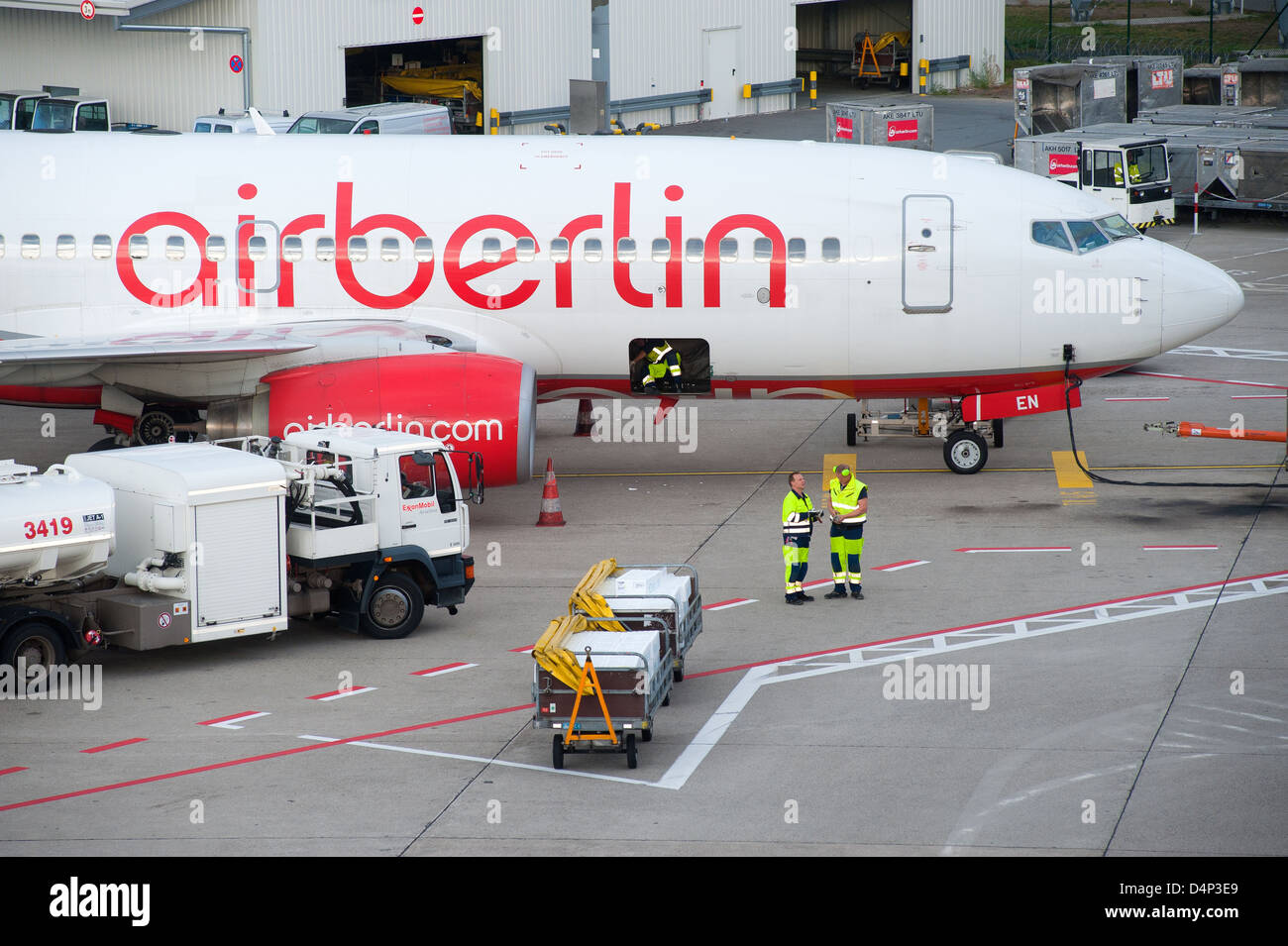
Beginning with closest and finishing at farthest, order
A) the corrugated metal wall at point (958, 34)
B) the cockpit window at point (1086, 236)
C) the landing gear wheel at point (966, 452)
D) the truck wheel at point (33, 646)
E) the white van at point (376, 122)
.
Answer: the truck wheel at point (33, 646), the cockpit window at point (1086, 236), the landing gear wheel at point (966, 452), the white van at point (376, 122), the corrugated metal wall at point (958, 34)

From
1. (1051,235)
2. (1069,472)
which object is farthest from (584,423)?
(1051,235)

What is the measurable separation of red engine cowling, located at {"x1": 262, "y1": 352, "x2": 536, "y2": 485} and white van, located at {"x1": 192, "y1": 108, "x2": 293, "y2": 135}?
21838 millimetres

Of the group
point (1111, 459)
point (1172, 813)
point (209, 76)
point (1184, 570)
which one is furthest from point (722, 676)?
point (209, 76)

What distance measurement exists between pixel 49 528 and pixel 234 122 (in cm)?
3186

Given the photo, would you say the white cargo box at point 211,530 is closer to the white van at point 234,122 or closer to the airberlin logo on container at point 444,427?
the airberlin logo on container at point 444,427

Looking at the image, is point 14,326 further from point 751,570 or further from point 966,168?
point 966,168

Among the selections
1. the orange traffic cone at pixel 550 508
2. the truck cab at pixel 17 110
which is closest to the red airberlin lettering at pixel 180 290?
the orange traffic cone at pixel 550 508

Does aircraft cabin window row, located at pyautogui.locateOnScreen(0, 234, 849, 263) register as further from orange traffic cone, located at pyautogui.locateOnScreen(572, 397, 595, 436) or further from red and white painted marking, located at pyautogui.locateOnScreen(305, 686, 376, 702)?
red and white painted marking, located at pyautogui.locateOnScreen(305, 686, 376, 702)

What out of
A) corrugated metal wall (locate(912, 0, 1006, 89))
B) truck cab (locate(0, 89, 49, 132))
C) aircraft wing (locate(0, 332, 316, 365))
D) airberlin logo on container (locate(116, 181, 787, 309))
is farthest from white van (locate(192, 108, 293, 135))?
corrugated metal wall (locate(912, 0, 1006, 89))

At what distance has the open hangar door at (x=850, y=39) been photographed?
7625 cm

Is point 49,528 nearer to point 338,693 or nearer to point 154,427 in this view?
point 338,693

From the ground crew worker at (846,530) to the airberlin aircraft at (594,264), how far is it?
16.4 feet

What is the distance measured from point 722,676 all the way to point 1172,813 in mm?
5516

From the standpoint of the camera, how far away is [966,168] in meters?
26.0
